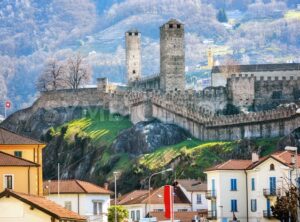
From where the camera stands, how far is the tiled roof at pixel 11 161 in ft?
307

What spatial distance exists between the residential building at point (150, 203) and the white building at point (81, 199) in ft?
52.6

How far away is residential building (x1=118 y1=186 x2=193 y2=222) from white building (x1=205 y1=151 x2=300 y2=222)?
43.7 ft

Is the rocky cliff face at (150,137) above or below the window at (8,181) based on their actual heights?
above

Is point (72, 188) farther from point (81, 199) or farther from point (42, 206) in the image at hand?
point (42, 206)

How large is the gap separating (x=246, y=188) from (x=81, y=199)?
14996 millimetres

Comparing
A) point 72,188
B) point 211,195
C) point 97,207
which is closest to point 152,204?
point 211,195

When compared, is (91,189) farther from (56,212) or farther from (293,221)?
(56,212)

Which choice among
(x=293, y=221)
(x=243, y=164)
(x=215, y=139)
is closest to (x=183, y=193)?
(x=243, y=164)

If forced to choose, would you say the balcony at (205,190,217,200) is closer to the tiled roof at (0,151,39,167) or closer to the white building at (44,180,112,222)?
the white building at (44,180,112,222)

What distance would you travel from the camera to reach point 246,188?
12912cm

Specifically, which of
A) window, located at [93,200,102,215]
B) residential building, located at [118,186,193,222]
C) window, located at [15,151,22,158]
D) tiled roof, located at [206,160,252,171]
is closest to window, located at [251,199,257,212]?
tiled roof, located at [206,160,252,171]

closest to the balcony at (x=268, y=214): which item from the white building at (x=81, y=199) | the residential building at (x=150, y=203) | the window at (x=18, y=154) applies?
the white building at (x=81, y=199)

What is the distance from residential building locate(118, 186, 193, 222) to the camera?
145 metres

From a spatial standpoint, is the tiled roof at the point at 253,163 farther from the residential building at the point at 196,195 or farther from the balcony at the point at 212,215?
the residential building at the point at 196,195
